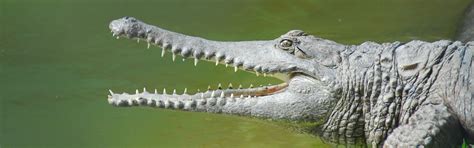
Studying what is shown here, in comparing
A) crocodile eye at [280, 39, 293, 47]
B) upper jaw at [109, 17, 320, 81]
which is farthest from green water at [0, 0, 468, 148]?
crocodile eye at [280, 39, 293, 47]

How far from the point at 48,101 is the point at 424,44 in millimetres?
4133

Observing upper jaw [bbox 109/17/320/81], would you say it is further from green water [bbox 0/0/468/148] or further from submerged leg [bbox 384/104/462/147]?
submerged leg [bbox 384/104/462/147]

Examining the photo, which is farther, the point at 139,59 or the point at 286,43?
the point at 139,59

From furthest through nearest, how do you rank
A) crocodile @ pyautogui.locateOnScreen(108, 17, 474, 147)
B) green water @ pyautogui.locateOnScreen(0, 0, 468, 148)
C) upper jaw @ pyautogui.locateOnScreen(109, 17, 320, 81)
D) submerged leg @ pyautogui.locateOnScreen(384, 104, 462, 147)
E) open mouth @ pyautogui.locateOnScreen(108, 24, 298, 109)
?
1. green water @ pyautogui.locateOnScreen(0, 0, 468, 148)
2. upper jaw @ pyautogui.locateOnScreen(109, 17, 320, 81)
3. open mouth @ pyautogui.locateOnScreen(108, 24, 298, 109)
4. crocodile @ pyautogui.locateOnScreen(108, 17, 474, 147)
5. submerged leg @ pyautogui.locateOnScreen(384, 104, 462, 147)

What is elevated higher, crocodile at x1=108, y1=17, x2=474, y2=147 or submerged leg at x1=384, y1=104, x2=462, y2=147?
crocodile at x1=108, y1=17, x2=474, y2=147

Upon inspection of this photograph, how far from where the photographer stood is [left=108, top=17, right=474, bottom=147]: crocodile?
5.08 meters

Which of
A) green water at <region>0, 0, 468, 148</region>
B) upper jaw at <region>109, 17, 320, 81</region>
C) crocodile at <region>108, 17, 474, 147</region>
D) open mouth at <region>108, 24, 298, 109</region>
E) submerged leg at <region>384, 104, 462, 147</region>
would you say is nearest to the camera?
submerged leg at <region>384, 104, 462, 147</region>

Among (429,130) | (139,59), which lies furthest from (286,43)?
(139,59)

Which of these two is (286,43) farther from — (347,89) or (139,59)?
(139,59)

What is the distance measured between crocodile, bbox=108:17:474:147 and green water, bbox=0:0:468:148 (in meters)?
0.25

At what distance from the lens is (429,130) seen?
4930 mm

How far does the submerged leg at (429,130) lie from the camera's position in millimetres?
4941

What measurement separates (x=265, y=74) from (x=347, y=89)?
572mm

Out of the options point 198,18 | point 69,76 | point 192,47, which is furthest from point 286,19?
point 192,47
